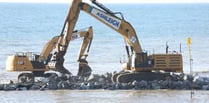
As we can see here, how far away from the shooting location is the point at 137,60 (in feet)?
122

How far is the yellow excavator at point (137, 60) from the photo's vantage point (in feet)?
122

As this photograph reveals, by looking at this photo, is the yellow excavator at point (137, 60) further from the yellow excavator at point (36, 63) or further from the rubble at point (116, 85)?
the yellow excavator at point (36, 63)

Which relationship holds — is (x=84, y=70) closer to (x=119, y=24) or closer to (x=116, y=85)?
(x=119, y=24)

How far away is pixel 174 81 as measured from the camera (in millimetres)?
36875

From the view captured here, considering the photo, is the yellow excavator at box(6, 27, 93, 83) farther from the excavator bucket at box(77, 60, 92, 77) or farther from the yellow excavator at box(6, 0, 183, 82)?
the excavator bucket at box(77, 60, 92, 77)

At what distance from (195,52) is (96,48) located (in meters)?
8.98

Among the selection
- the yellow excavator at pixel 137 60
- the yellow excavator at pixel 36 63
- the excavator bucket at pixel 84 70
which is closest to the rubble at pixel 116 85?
the yellow excavator at pixel 137 60

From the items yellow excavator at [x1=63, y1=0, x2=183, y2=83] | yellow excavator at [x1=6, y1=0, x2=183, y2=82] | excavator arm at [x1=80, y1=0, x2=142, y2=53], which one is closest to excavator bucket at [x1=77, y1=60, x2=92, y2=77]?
yellow excavator at [x1=6, y1=0, x2=183, y2=82]

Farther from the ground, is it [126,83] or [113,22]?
[113,22]

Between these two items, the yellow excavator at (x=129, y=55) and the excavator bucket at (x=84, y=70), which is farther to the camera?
the excavator bucket at (x=84, y=70)

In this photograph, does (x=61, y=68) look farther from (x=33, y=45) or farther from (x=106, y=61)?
(x=33, y=45)

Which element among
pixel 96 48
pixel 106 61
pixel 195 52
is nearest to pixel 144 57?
pixel 106 61

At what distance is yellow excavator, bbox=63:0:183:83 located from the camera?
3725 centimetres

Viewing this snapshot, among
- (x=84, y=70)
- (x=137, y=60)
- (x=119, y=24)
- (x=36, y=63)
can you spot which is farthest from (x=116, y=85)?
(x=84, y=70)
